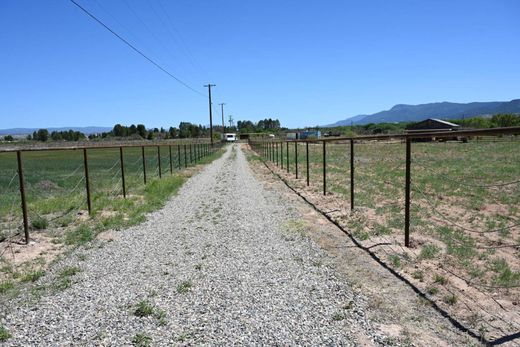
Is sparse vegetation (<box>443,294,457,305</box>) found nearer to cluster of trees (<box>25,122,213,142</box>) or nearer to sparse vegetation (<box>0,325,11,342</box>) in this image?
sparse vegetation (<box>0,325,11,342</box>)

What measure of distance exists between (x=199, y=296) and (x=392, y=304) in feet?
6.66

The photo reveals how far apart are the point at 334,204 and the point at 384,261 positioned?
4.80 meters

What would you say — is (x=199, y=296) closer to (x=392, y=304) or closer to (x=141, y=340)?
(x=141, y=340)


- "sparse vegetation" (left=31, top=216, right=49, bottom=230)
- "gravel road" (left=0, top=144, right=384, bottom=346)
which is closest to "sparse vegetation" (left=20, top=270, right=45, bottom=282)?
"gravel road" (left=0, top=144, right=384, bottom=346)

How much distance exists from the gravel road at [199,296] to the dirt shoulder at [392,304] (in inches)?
6.0

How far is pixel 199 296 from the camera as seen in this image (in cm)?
441

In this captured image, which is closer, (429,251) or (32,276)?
(32,276)

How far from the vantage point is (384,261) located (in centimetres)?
550

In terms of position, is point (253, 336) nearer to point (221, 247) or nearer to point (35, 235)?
point (221, 247)

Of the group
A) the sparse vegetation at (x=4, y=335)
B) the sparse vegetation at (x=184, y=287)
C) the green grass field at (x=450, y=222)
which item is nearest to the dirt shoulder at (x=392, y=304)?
the green grass field at (x=450, y=222)

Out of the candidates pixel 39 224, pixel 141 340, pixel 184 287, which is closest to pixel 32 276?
pixel 184 287

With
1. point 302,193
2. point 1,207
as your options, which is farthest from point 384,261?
point 1,207

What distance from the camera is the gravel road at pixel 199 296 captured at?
3.55 m

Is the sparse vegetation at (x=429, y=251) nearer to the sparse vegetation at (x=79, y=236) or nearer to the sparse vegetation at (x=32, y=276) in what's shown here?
the sparse vegetation at (x=32, y=276)
